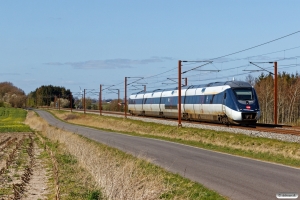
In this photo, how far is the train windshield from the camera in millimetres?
40781

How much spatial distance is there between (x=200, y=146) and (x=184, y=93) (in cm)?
2385

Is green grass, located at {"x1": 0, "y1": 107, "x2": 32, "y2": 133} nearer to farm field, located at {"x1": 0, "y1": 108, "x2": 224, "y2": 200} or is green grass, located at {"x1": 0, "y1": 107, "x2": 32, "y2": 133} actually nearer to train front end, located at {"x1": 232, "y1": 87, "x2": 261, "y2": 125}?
train front end, located at {"x1": 232, "y1": 87, "x2": 261, "y2": 125}

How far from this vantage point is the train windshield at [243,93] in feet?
134

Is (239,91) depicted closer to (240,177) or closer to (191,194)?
(240,177)

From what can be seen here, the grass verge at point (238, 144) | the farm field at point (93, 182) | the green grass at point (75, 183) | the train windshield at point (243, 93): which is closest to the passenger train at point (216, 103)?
the train windshield at point (243, 93)

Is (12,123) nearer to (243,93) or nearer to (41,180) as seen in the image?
(243,93)

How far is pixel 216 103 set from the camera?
145ft

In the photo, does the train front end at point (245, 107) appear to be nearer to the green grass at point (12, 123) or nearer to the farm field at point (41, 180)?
the farm field at point (41, 180)

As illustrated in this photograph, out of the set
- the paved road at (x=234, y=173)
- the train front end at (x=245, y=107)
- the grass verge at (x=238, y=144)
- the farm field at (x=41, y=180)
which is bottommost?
the farm field at (x=41, y=180)

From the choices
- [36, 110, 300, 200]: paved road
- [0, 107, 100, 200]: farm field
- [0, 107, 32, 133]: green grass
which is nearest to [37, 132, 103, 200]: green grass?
[0, 107, 100, 200]: farm field

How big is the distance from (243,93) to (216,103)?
11.9ft

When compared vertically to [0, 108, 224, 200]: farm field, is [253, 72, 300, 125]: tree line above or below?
above

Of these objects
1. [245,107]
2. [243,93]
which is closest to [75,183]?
[245,107]

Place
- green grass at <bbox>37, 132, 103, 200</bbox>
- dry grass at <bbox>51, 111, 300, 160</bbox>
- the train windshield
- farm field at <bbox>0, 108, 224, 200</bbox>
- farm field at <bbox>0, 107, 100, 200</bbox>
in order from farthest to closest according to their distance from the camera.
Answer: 1. the train windshield
2. dry grass at <bbox>51, 111, 300, 160</bbox>
3. farm field at <bbox>0, 107, 100, 200</bbox>
4. green grass at <bbox>37, 132, 103, 200</bbox>
5. farm field at <bbox>0, 108, 224, 200</bbox>
